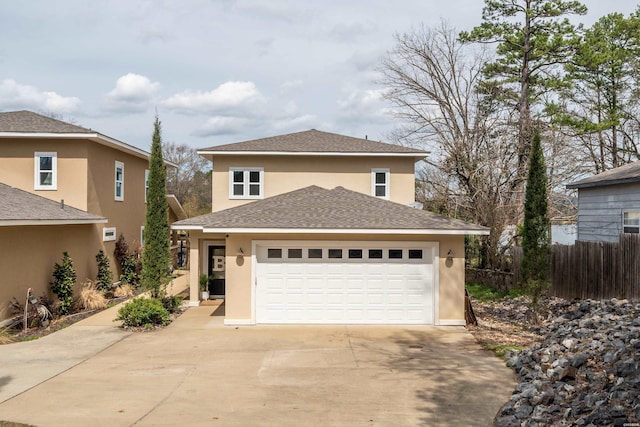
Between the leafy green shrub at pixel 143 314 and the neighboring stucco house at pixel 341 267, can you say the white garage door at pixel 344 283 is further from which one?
the leafy green shrub at pixel 143 314

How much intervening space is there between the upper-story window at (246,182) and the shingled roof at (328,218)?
4548 mm

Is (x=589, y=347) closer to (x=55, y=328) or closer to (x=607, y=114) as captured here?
(x=55, y=328)

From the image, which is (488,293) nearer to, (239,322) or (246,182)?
(246,182)

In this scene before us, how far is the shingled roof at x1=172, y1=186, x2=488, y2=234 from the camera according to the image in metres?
14.0

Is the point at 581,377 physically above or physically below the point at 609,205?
below

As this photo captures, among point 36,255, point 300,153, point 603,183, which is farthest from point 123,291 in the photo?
point 603,183

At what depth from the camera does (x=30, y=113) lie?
2059 cm

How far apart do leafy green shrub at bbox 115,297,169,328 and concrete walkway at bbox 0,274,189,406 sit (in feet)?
1.18

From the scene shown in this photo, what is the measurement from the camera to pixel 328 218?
1465 cm

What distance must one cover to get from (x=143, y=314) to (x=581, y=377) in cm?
1041

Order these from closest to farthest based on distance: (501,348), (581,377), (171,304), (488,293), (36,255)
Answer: (581,377) < (501,348) < (36,255) < (171,304) < (488,293)

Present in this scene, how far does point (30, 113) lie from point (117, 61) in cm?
389

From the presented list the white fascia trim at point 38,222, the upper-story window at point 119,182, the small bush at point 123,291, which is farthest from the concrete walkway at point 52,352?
the upper-story window at point 119,182

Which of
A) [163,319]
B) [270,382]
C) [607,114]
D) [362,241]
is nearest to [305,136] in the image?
[362,241]
